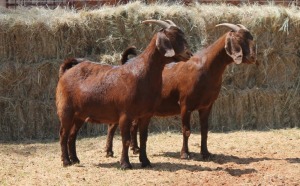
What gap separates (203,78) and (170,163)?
63.9 inches

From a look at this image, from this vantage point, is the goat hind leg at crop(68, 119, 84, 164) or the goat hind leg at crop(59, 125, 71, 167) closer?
the goat hind leg at crop(59, 125, 71, 167)

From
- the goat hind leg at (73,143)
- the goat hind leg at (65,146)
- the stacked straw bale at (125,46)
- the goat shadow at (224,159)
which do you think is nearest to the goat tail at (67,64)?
the goat hind leg at (73,143)

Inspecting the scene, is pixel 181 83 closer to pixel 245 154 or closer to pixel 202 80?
pixel 202 80

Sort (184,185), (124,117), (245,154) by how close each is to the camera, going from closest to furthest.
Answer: (184,185), (124,117), (245,154)

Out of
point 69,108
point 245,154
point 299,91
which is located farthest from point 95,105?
point 299,91

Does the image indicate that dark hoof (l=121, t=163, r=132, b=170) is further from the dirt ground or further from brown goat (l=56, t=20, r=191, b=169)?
the dirt ground

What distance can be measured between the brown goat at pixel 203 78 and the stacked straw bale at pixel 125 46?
124 inches

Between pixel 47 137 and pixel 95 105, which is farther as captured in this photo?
pixel 47 137

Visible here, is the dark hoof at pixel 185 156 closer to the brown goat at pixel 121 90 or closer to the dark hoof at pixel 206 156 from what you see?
the dark hoof at pixel 206 156

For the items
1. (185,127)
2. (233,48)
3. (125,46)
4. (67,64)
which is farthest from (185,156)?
(125,46)

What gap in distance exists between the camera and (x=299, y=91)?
14758mm

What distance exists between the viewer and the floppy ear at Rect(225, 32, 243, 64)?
10164 millimetres

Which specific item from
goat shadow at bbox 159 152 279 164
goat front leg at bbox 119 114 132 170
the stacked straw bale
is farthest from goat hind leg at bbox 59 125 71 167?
the stacked straw bale

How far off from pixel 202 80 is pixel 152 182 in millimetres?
2514
